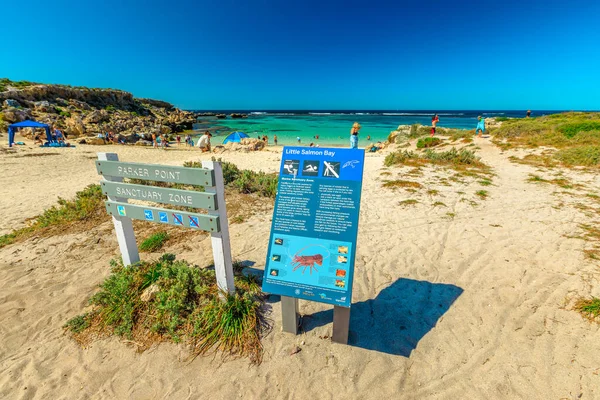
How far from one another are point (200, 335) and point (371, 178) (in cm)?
877

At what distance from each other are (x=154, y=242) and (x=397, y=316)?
15.2 ft

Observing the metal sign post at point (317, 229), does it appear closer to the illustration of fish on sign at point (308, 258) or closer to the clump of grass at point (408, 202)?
the illustration of fish on sign at point (308, 258)

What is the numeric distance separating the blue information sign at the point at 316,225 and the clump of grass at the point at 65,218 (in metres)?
5.71

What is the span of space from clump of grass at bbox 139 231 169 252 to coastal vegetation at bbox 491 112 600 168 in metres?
14.9

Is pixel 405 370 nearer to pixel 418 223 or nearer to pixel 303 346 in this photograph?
pixel 303 346

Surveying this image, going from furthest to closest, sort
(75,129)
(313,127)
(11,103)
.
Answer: (313,127) < (11,103) < (75,129)

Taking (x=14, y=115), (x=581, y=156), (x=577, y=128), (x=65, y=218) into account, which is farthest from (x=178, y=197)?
(x=14, y=115)

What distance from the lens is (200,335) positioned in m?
3.27

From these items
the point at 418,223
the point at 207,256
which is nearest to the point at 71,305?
the point at 207,256

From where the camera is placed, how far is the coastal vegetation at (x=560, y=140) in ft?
38.1

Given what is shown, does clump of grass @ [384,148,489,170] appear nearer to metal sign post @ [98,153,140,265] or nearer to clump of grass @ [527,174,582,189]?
clump of grass @ [527,174,582,189]

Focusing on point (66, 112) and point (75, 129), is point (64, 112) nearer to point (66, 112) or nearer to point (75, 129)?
point (66, 112)

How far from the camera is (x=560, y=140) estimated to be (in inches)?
605

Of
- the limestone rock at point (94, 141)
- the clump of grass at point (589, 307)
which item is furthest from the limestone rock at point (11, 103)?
the clump of grass at point (589, 307)
